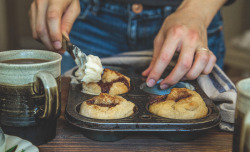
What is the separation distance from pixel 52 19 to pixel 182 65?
62 centimetres

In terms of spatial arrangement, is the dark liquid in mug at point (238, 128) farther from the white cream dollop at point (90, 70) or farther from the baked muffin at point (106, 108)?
the white cream dollop at point (90, 70)

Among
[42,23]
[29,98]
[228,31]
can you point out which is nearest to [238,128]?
[29,98]

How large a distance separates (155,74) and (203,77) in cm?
29

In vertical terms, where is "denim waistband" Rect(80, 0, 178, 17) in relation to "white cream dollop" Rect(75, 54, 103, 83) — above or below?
above

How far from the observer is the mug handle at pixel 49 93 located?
0.94 metres

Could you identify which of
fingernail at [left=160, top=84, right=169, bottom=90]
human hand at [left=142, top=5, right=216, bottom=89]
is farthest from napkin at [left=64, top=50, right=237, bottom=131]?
fingernail at [left=160, top=84, right=169, bottom=90]

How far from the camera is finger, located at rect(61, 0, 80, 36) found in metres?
1.61

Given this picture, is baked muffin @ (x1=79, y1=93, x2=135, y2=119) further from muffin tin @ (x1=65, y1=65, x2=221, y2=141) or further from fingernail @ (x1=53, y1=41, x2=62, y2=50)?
fingernail @ (x1=53, y1=41, x2=62, y2=50)

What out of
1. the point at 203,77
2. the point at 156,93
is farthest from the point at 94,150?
the point at 203,77

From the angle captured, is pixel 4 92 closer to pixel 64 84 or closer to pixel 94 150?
pixel 94 150

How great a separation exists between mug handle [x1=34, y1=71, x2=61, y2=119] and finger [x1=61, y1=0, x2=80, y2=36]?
649 millimetres

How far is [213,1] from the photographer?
174cm

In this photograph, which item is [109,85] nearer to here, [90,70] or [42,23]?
[90,70]

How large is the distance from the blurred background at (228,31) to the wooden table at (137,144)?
3.02 meters
